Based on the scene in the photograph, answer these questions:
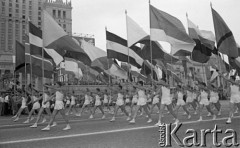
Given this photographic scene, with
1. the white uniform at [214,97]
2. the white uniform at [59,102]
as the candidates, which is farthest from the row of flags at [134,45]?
the white uniform at [59,102]

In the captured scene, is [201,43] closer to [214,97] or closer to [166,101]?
[214,97]

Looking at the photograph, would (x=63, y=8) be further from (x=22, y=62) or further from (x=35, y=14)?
(x=22, y=62)

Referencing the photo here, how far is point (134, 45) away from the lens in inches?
672

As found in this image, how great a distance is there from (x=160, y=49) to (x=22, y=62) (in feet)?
29.7

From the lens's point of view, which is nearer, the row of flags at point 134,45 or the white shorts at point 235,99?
the white shorts at point 235,99

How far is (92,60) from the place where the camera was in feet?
60.0

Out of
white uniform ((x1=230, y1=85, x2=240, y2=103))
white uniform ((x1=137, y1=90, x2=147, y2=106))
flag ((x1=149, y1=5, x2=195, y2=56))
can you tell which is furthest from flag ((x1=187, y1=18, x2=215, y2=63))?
white uniform ((x1=137, y1=90, x2=147, y2=106))

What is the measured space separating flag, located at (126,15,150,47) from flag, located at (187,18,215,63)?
109 inches

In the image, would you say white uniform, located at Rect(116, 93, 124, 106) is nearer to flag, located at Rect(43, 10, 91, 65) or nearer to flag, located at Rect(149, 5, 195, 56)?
flag, located at Rect(43, 10, 91, 65)

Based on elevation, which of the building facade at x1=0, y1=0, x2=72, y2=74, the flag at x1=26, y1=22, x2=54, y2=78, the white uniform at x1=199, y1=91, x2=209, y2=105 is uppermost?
the building facade at x1=0, y1=0, x2=72, y2=74

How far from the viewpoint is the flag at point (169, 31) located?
13.8 metres

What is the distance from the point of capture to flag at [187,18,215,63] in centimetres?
1642

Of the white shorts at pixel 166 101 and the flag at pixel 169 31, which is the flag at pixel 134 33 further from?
the white shorts at pixel 166 101

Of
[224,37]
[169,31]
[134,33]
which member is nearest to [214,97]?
[224,37]
